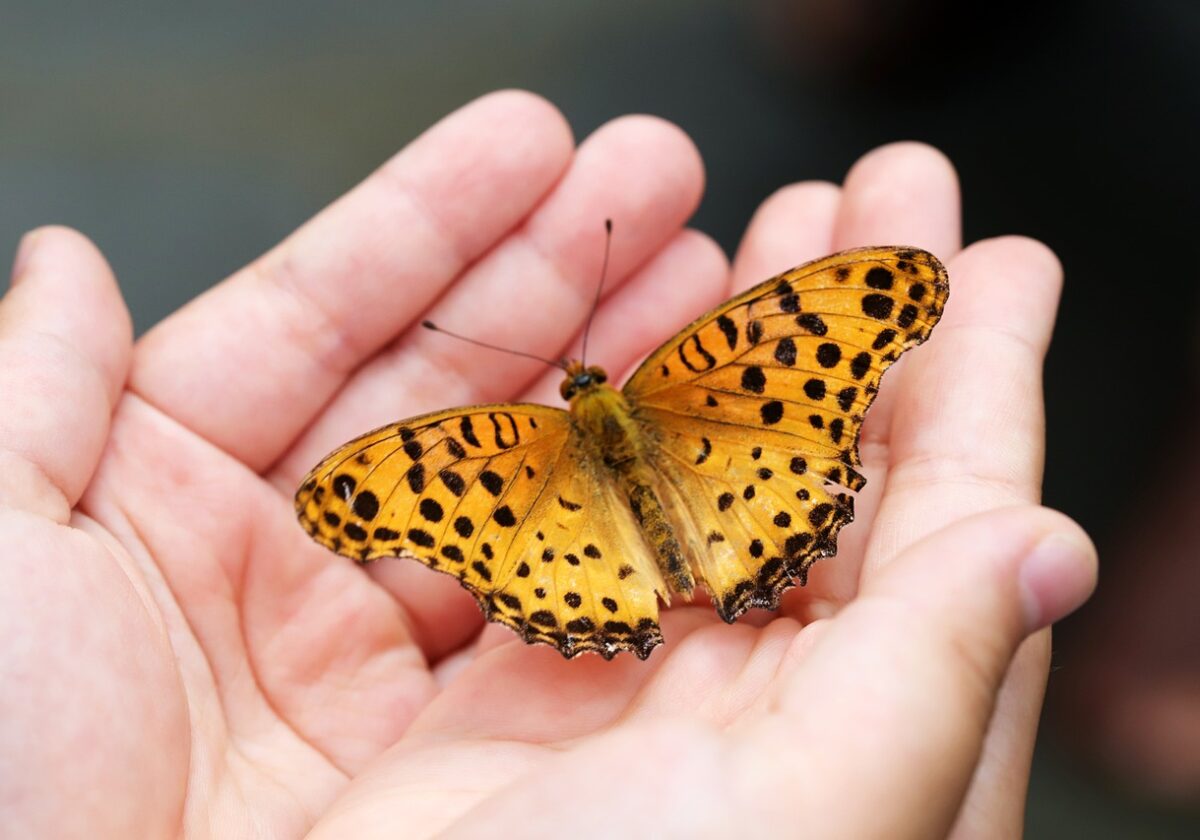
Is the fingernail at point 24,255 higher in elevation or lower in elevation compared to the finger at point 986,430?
higher

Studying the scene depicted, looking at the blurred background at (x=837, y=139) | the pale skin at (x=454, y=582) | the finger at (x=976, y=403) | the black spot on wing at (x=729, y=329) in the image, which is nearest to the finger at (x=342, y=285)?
the pale skin at (x=454, y=582)

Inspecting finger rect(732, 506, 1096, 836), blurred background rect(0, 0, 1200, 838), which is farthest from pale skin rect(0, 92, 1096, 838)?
blurred background rect(0, 0, 1200, 838)

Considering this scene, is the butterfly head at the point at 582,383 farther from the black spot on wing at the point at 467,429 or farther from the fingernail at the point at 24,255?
the fingernail at the point at 24,255

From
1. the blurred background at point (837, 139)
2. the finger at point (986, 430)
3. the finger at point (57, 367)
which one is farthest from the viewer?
the blurred background at point (837, 139)

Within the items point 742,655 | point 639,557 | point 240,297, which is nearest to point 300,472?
point 240,297

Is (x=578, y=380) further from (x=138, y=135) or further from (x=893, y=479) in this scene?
(x=138, y=135)
